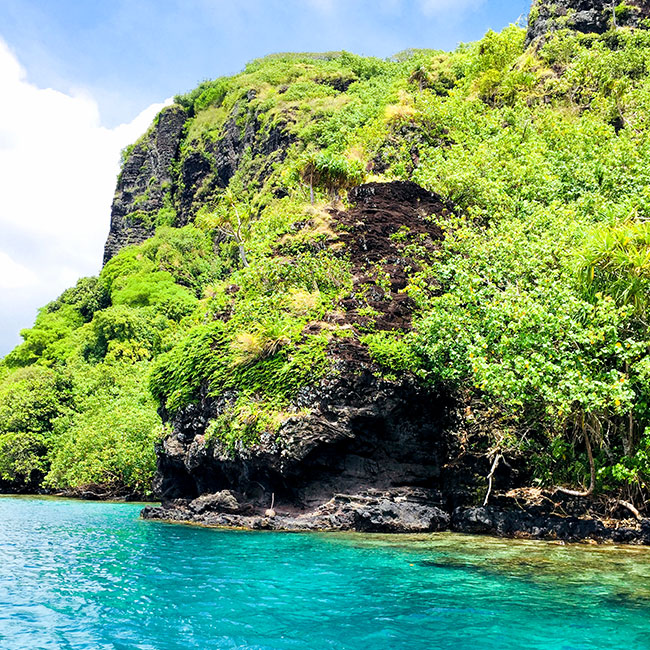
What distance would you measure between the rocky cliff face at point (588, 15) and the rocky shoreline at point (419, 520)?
44914 mm

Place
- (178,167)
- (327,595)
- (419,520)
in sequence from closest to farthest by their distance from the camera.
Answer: (327,595) < (419,520) < (178,167)

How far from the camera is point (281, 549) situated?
14.1 metres

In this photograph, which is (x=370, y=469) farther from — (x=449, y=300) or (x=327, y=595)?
(x=327, y=595)

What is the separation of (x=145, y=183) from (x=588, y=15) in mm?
64179

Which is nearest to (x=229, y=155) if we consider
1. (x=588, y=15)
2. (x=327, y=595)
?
(x=588, y=15)

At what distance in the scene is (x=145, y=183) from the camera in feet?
288

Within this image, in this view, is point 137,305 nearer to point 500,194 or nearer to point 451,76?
point 451,76

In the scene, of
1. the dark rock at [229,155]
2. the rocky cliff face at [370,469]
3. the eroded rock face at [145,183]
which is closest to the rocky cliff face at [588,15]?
the dark rock at [229,155]

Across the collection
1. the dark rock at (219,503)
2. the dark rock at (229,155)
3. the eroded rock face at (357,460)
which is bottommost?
the dark rock at (219,503)

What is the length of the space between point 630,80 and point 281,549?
3934 centimetres

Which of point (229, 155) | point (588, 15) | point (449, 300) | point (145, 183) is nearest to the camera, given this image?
point (449, 300)

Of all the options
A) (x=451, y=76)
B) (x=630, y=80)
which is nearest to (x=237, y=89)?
(x=451, y=76)

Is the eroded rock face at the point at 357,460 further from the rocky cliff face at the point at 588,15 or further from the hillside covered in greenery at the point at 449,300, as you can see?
the rocky cliff face at the point at 588,15

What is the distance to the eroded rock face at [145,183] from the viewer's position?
84.6 m
